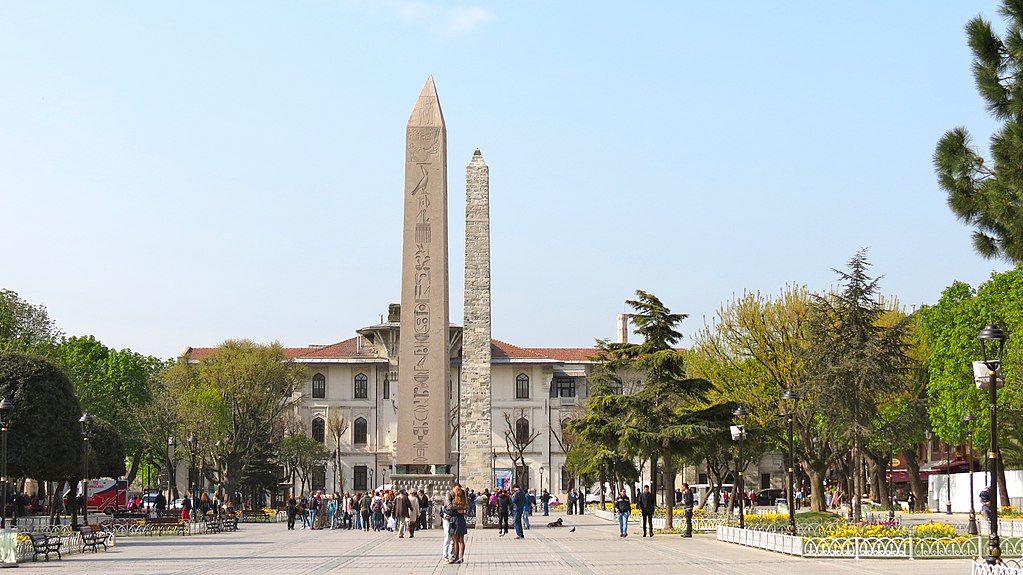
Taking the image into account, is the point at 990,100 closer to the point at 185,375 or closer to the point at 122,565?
the point at 122,565

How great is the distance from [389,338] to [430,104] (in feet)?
170

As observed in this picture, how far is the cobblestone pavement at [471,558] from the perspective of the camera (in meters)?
21.4

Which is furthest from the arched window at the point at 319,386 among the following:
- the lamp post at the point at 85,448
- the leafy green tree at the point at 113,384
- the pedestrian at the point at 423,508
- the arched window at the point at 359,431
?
the pedestrian at the point at 423,508

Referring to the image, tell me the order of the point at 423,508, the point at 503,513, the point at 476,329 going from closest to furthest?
1. the point at 503,513
2. the point at 423,508
3. the point at 476,329

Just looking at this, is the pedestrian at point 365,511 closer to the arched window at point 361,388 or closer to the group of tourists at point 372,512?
the group of tourists at point 372,512

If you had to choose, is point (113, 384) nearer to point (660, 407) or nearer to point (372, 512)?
point (372, 512)

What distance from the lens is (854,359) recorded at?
38.3m

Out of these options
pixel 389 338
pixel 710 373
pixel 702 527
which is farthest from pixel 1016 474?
pixel 389 338

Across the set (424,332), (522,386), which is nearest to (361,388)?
(522,386)

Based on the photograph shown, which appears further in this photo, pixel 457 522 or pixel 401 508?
pixel 401 508

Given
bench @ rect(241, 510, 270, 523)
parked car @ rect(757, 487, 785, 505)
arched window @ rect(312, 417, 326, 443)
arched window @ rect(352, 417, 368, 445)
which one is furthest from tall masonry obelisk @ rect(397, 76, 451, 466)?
arched window @ rect(312, 417, 326, 443)

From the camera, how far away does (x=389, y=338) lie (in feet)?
287

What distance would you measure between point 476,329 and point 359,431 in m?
42.6

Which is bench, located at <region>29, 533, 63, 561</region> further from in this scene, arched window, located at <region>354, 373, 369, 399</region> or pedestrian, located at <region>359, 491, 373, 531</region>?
arched window, located at <region>354, 373, 369, 399</region>
